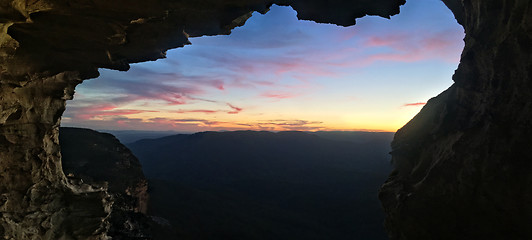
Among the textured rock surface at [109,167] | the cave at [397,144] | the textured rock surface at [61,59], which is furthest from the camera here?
the textured rock surface at [109,167]

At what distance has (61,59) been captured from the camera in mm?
13891

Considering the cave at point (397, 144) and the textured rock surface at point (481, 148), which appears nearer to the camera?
the textured rock surface at point (481, 148)

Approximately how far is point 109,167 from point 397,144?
49.0 m

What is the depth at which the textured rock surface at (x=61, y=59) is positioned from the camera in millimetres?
10859

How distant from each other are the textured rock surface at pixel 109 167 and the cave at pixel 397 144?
30317 mm

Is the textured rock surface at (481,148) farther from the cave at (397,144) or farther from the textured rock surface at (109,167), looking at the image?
the textured rock surface at (109,167)

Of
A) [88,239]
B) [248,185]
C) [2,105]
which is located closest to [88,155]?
[88,239]

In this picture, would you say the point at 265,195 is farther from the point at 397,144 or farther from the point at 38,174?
the point at 38,174

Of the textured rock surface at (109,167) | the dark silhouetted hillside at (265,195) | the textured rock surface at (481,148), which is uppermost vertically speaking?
the textured rock surface at (481,148)

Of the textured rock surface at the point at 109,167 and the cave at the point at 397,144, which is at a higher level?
the cave at the point at 397,144

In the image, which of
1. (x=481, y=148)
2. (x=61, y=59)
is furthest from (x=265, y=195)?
(x=481, y=148)

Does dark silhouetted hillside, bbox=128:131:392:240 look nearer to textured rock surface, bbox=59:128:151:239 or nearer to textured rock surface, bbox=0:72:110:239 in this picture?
textured rock surface, bbox=59:128:151:239


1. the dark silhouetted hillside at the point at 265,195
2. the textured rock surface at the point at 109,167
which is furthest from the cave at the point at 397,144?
the dark silhouetted hillside at the point at 265,195

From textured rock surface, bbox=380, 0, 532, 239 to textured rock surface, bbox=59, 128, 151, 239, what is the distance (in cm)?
3994
